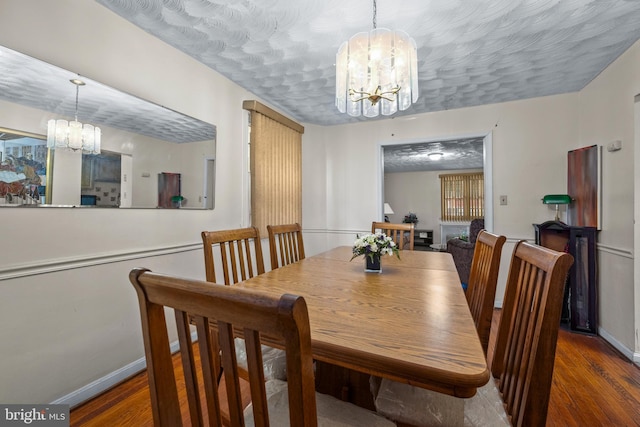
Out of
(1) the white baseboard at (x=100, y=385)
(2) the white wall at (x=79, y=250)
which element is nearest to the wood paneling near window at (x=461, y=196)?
(2) the white wall at (x=79, y=250)

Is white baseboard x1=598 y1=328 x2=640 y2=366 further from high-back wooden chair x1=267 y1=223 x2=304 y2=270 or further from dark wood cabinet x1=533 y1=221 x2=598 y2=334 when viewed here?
high-back wooden chair x1=267 y1=223 x2=304 y2=270

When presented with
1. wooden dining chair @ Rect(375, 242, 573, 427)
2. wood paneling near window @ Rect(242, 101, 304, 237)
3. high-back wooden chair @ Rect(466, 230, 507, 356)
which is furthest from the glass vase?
wood paneling near window @ Rect(242, 101, 304, 237)

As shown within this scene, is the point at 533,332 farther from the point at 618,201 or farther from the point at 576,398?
the point at 618,201

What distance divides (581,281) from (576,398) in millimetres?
1312

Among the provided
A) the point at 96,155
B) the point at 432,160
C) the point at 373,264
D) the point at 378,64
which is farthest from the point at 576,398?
the point at 432,160

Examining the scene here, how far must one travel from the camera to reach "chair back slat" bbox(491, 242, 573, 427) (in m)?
0.71

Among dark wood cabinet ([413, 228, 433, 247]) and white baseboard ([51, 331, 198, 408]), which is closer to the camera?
white baseboard ([51, 331, 198, 408])

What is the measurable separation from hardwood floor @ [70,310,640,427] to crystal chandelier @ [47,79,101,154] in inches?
55.5

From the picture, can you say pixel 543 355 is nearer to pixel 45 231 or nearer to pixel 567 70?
pixel 45 231

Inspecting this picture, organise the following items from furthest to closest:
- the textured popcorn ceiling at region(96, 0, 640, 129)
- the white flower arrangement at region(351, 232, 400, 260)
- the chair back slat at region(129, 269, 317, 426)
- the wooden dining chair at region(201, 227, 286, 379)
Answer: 1. the textured popcorn ceiling at region(96, 0, 640, 129)
2. the white flower arrangement at region(351, 232, 400, 260)
3. the wooden dining chair at region(201, 227, 286, 379)
4. the chair back slat at region(129, 269, 317, 426)

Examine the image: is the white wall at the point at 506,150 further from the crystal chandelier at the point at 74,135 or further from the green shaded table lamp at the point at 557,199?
the crystal chandelier at the point at 74,135

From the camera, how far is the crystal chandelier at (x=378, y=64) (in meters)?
1.50

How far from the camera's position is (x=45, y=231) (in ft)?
4.75

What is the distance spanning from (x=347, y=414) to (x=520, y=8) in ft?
7.52
